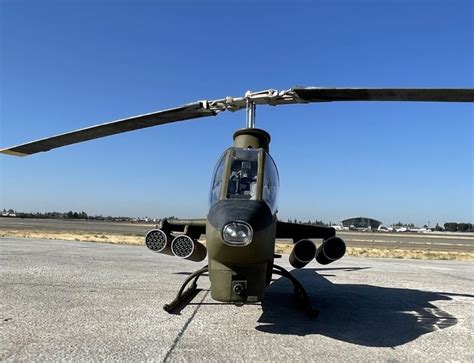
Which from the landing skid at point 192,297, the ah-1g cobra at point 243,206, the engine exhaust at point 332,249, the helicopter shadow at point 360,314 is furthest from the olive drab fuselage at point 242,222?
the engine exhaust at point 332,249

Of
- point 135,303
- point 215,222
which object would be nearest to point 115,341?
point 215,222

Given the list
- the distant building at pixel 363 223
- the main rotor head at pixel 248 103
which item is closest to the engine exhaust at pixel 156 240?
the main rotor head at pixel 248 103

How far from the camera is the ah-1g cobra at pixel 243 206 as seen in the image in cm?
560

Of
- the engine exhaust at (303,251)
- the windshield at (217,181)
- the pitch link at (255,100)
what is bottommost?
the engine exhaust at (303,251)

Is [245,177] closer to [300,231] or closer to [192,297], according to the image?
[300,231]

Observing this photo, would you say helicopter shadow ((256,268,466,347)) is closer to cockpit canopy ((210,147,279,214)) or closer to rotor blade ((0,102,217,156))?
cockpit canopy ((210,147,279,214))

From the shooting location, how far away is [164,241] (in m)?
7.98

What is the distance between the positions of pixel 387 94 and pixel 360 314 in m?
3.95

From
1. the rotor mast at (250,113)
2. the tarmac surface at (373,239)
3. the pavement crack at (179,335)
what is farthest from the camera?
the tarmac surface at (373,239)

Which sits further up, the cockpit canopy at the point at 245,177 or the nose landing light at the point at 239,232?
the cockpit canopy at the point at 245,177

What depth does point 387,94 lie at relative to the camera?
6578mm

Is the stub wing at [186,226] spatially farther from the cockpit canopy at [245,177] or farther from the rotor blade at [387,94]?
the rotor blade at [387,94]

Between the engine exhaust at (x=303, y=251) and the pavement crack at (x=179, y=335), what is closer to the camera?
the pavement crack at (x=179, y=335)

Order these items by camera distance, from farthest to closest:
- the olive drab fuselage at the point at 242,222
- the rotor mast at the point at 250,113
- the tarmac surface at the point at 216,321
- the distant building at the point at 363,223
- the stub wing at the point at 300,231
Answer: the distant building at the point at 363,223 → the stub wing at the point at 300,231 → the rotor mast at the point at 250,113 → the olive drab fuselage at the point at 242,222 → the tarmac surface at the point at 216,321
